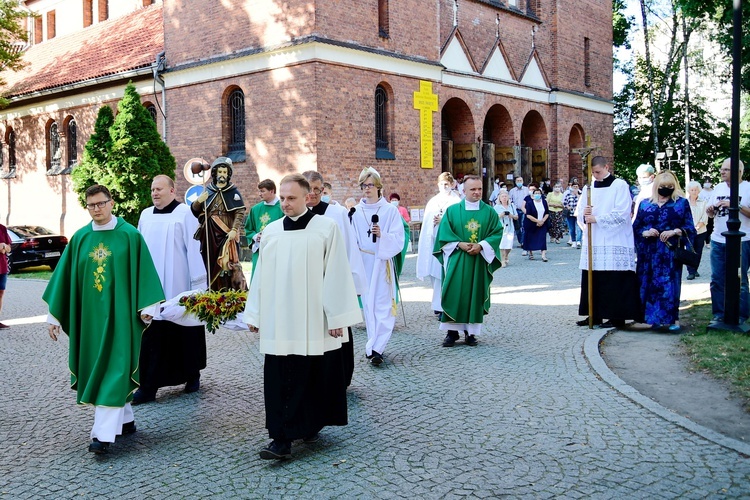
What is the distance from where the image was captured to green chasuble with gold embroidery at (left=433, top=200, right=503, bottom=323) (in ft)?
30.0

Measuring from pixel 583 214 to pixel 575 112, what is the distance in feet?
74.1

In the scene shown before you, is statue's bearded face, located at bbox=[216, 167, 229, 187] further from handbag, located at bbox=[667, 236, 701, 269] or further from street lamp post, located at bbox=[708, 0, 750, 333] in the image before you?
street lamp post, located at bbox=[708, 0, 750, 333]

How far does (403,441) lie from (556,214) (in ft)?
65.6

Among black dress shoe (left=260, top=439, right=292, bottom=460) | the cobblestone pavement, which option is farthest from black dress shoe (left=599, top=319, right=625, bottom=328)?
black dress shoe (left=260, top=439, right=292, bottom=460)

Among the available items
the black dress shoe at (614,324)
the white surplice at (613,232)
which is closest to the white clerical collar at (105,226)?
the white surplice at (613,232)

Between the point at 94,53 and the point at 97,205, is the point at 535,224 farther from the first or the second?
the point at 94,53

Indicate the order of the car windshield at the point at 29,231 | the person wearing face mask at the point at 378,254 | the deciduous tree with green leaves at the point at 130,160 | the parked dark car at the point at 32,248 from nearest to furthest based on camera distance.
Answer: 1. the person wearing face mask at the point at 378,254
2. the parked dark car at the point at 32,248
3. the car windshield at the point at 29,231
4. the deciduous tree with green leaves at the point at 130,160

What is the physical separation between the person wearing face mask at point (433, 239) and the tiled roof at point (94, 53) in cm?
1627

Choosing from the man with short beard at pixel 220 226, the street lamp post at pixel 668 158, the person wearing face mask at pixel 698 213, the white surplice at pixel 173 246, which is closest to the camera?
the white surplice at pixel 173 246

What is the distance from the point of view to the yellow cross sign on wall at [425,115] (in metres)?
23.2

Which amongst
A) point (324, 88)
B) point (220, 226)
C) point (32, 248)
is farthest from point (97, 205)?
point (32, 248)

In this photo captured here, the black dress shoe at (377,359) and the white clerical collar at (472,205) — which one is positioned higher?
the white clerical collar at (472,205)

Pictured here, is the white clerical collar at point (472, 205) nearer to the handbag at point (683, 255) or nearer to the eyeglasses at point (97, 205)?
the handbag at point (683, 255)

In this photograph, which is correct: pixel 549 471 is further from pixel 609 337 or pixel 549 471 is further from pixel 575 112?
pixel 575 112
